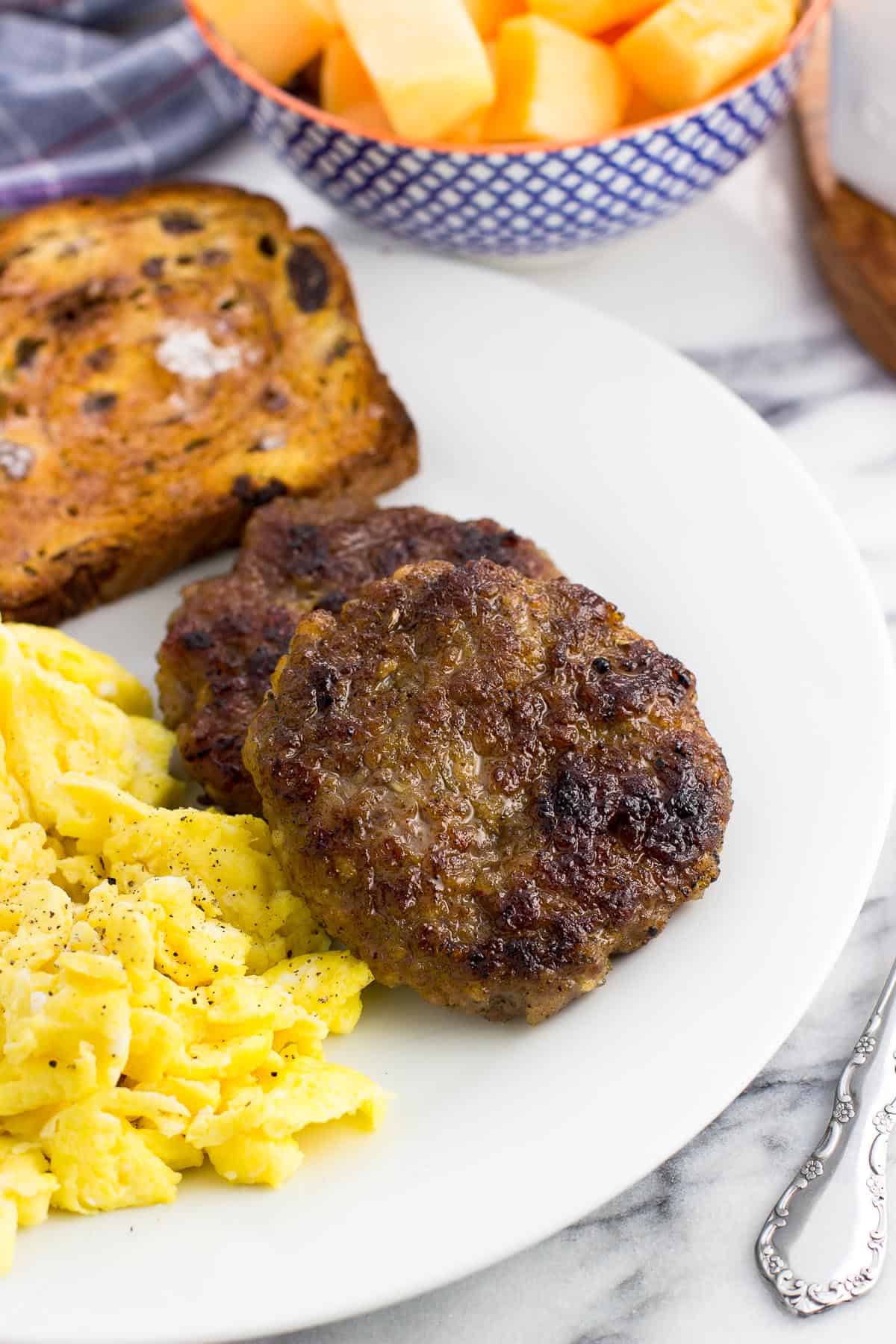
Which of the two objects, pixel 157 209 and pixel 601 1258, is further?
pixel 157 209

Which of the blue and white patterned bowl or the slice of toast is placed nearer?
the slice of toast

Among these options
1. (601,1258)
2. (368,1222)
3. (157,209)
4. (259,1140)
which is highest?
(157,209)

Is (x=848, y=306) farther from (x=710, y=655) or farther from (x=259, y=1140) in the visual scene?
(x=259, y=1140)

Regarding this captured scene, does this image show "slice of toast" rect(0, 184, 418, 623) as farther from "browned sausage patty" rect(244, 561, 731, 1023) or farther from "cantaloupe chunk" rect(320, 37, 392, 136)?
"browned sausage patty" rect(244, 561, 731, 1023)

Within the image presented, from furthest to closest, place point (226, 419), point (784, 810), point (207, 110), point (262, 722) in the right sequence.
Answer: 1. point (207, 110)
2. point (226, 419)
3. point (784, 810)
4. point (262, 722)

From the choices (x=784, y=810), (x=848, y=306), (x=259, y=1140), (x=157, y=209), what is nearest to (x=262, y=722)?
(x=259, y=1140)

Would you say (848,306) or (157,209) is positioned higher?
(157,209)

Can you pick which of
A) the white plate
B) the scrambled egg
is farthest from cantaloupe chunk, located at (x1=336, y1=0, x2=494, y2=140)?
the scrambled egg

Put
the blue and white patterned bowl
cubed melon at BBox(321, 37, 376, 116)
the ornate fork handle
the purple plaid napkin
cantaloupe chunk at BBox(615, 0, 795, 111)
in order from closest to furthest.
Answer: the ornate fork handle
cantaloupe chunk at BBox(615, 0, 795, 111)
the blue and white patterned bowl
cubed melon at BBox(321, 37, 376, 116)
the purple plaid napkin
